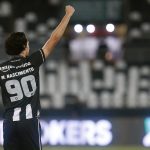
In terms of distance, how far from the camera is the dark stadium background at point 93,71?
9.43m

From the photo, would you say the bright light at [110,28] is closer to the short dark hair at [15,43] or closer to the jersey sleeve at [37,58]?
the jersey sleeve at [37,58]

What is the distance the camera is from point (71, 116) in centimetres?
955

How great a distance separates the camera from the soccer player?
14.5 feet

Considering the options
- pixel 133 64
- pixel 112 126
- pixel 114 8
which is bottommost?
pixel 112 126

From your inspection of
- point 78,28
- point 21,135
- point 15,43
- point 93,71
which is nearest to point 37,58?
point 15,43

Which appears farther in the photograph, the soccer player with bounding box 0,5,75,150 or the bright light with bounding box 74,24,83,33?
the bright light with bounding box 74,24,83,33

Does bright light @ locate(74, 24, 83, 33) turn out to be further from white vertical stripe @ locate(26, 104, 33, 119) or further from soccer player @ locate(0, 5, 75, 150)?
white vertical stripe @ locate(26, 104, 33, 119)

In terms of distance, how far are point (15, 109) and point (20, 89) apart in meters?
0.13

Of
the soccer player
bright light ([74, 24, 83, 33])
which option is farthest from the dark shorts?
bright light ([74, 24, 83, 33])

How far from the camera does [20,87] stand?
176 inches

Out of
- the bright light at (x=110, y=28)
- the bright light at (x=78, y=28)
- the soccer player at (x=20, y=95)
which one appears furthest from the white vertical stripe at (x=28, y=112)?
the bright light at (x=110, y=28)

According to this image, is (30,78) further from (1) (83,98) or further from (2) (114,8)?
(2) (114,8)

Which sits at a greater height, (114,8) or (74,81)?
(114,8)

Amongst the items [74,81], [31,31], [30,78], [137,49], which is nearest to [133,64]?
[137,49]
